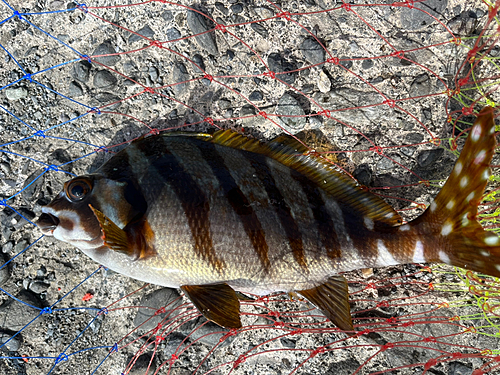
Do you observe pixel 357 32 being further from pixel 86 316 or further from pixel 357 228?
pixel 86 316

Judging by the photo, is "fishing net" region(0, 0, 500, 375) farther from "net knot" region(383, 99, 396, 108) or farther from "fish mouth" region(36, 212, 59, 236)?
"fish mouth" region(36, 212, 59, 236)

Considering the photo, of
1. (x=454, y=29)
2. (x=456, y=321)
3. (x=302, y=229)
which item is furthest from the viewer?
(x=456, y=321)

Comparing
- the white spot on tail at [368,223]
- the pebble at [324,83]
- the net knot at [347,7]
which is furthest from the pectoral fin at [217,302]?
the net knot at [347,7]

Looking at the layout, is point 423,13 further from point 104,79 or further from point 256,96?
point 104,79

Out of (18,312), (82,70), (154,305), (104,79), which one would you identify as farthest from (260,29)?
(18,312)

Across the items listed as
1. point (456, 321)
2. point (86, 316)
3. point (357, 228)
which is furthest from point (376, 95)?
point (86, 316)
